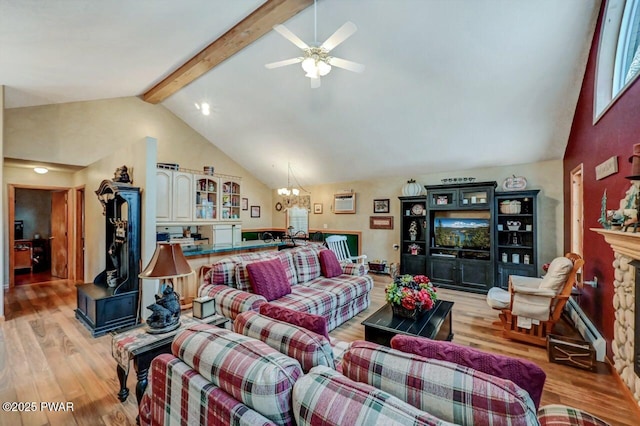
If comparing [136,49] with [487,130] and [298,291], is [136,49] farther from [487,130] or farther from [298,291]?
[487,130]

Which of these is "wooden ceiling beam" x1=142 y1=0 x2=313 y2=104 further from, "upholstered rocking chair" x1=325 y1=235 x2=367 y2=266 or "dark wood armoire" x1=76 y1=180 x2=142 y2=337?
"upholstered rocking chair" x1=325 y1=235 x2=367 y2=266

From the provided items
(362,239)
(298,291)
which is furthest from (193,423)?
(362,239)

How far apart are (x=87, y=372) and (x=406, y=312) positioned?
2966 mm

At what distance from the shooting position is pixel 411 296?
267 centimetres

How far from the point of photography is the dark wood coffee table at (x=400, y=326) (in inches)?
96.7

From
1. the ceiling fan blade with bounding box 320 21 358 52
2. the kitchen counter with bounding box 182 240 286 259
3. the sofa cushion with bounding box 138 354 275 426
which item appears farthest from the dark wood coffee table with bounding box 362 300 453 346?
the ceiling fan blade with bounding box 320 21 358 52

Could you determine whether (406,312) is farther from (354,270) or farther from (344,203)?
(344,203)

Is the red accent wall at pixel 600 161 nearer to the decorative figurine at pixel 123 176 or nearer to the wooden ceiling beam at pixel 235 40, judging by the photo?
the wooden ceiling beam at pixel 235 40

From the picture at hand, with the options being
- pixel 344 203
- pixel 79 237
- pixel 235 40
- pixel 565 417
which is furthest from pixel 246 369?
pixel 79 237

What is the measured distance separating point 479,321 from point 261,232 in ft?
19.4

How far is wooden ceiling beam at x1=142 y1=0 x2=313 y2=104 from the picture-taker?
3.22 metres

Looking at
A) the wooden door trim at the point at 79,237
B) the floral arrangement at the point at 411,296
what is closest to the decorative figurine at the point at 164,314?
the floral arrangement at the point at 411,296

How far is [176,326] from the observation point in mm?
2053

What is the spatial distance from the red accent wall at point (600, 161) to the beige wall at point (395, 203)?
92 cm
